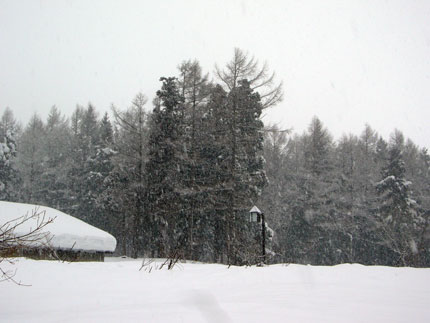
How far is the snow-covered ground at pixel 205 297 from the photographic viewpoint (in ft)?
12.2

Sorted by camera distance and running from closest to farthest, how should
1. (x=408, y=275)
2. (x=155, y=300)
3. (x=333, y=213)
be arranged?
(x=155, y=300) → (x=408, y=275) → (x=333, y=213)

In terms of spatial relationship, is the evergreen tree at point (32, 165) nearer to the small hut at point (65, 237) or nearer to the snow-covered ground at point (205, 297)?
the small hut at point (65, 237)

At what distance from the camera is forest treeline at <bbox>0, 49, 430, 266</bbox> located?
23.2 metres

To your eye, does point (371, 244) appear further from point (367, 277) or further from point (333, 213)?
point (367, 277)

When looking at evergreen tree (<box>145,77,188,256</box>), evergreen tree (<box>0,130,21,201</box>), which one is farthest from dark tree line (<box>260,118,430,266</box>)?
evergreen tree (<box>0,130,21,201</box>)

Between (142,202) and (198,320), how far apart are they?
77.2ft

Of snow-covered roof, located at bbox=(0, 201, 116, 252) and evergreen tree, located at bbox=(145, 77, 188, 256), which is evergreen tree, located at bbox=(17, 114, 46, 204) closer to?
evergreen tree, located at bbox=(145, 77, 188, 256)

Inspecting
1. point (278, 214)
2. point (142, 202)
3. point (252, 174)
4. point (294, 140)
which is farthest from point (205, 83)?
point (294, 140)

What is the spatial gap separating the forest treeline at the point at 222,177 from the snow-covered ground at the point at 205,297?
30.5 feet

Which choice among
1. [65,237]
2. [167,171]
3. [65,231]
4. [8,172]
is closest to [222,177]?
[167,171]

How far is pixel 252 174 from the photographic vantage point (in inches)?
955

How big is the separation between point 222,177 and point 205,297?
18923mm

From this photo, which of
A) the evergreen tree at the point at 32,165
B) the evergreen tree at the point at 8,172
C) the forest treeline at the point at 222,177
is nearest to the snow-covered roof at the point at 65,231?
the forest treeline at the point at 222,177

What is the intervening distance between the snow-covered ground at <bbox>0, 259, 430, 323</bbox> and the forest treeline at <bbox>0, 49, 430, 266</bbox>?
9293 mm
